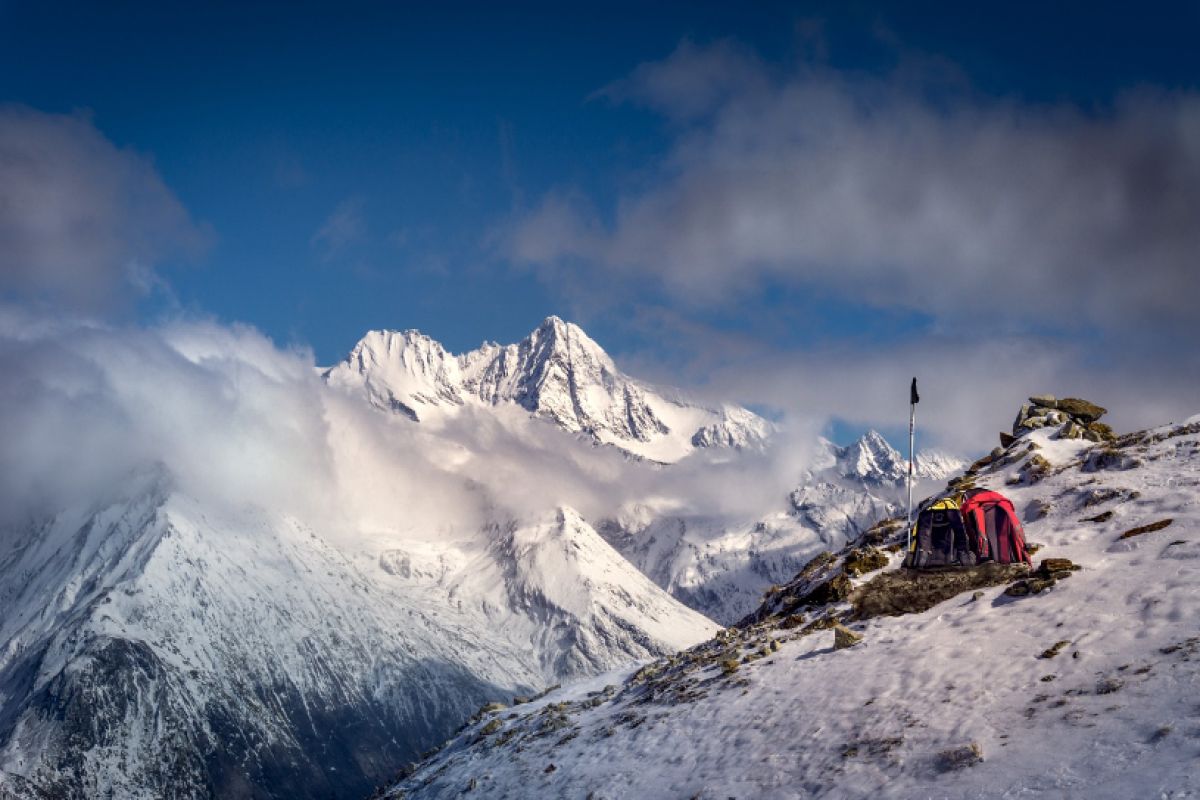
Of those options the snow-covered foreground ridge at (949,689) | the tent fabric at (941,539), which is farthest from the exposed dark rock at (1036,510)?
the tent fabric at (941,539)

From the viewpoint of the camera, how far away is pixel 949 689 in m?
26.8

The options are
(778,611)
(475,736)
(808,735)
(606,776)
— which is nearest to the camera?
(808,735)

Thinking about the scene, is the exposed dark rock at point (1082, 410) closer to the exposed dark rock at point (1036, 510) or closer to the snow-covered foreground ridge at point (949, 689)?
the snow-covered foreground ridge at point (949, 689)

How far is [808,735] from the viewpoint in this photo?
27188 millimetres

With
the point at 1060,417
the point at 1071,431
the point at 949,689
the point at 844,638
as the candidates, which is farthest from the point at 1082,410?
the point at 949,689

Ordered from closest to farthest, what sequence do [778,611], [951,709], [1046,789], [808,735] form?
[1046,789] → [951,709] → [808,735] → [778,611]

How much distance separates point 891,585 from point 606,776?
16567 millimetres

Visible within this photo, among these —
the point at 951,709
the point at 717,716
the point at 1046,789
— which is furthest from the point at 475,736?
the point at 1046,789

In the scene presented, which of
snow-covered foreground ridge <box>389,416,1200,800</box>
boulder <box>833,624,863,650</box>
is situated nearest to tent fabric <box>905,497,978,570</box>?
snow-covered foreground ridge <box>389,416,1200,800</box>

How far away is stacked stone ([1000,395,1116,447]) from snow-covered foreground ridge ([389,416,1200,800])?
859cm

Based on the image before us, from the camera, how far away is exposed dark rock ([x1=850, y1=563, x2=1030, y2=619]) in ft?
118

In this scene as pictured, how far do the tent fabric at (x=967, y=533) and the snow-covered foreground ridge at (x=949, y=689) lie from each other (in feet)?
5.10

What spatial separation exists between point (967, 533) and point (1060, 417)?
2727 centimetres

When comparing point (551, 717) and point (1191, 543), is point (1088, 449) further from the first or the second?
point (551, 717)
